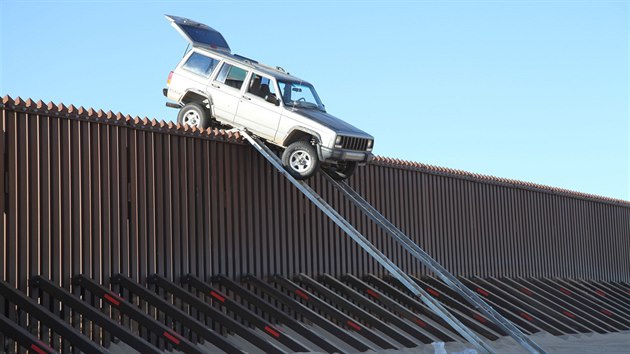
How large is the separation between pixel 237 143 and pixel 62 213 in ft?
13.6

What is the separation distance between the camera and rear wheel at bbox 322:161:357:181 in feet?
58.0

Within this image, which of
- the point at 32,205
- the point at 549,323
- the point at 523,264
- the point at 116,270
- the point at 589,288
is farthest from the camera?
the point at 589,288

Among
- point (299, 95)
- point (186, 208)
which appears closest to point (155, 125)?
point (186, 208)

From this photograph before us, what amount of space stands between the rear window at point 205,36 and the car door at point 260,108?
4.48ft

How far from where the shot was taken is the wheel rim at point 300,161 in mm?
16547

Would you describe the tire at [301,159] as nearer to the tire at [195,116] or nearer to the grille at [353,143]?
the grille at [353,143]

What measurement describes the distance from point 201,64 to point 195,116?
912 millimetres

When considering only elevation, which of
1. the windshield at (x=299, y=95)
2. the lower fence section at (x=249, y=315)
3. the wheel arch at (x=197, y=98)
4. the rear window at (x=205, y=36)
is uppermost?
the rear window at (x=205, y=36)

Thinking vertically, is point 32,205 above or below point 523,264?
above

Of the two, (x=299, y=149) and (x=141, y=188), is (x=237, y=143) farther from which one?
(x=141, y=188)

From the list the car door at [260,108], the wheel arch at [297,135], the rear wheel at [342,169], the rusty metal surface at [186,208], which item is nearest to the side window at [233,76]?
the car door at [260,108]

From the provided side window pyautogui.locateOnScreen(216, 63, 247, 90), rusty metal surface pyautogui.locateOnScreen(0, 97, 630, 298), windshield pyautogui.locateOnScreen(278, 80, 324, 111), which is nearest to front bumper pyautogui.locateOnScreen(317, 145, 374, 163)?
windshield pyautogui.locateOnScreen(278, 80, 324, 111)

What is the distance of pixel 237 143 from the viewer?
55.7ft

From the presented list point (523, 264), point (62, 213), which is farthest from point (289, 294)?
point (523, 264)
